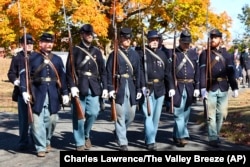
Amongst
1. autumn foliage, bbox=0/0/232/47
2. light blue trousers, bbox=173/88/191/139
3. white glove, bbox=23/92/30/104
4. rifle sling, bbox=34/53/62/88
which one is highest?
autumn foliage, bbox=0/0/232/47

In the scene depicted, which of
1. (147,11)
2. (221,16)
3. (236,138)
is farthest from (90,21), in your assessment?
(236,138)

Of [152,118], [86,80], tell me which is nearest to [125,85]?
[86,80]

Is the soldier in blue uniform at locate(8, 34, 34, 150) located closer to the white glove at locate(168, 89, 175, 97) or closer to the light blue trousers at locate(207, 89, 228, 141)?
the white glove at locate(168, 89, 175, 97)

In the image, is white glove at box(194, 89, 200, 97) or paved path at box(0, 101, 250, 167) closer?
paved path at box(0, 101, 250, 167)

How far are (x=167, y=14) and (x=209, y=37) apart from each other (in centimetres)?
1976

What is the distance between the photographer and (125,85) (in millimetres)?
8008

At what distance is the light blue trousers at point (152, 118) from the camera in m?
8.09

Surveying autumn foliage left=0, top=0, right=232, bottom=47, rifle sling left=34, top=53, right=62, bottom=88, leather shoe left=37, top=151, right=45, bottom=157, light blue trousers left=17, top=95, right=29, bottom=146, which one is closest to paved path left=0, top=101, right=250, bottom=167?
leather shoe left=37, top=151, right=45, bottom=157

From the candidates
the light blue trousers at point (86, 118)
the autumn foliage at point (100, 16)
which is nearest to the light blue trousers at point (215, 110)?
the light blue trousers at point (86, 118)

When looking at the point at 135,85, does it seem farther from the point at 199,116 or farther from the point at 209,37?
the point at 199,116

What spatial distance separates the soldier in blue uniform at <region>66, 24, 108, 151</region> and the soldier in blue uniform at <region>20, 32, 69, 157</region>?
0.21m

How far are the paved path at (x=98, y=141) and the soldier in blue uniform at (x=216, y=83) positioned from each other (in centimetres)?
42

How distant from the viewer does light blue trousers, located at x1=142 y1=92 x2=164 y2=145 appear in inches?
318

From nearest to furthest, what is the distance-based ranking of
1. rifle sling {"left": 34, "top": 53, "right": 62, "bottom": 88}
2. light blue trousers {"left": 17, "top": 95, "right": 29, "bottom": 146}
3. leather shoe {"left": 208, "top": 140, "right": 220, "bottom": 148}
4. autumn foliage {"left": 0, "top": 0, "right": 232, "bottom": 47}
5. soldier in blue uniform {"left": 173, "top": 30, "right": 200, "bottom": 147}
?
rifle sling {"left": 34, "top": 53, "right": 62, "bottom": 88}
light blue trousers {"left": 17, "top": 95, "right": 29, "bottom": 146}
leather shoe {"left": 208, "top": 140, "right": 220, "bottom": 148}
soldier in blue uniform {"left": 173, "top": 30, "right": 200, "bottom": 147}
autumn foliage {"left": 0, "top": 0, "right": 232, "bottom": 47}
